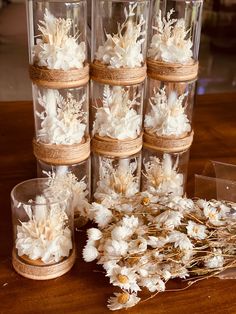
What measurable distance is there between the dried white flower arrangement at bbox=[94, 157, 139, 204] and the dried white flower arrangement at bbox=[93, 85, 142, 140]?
0.07 m

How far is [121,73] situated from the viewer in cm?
95

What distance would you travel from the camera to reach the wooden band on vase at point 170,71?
999 mm

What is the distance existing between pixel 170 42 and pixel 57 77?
0.85ft

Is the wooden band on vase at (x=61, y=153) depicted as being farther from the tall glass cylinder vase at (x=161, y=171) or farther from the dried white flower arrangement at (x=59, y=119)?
the tall glass cylinder vase at (x=161, y=171)

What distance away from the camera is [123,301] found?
763mm

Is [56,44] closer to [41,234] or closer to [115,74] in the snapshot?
[115,74]

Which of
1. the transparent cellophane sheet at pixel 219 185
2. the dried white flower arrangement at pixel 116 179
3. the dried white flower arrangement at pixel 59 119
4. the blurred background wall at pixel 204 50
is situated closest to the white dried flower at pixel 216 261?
the transparent cellophane sheet at pixel 219 185

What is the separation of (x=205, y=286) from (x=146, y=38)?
510 millimetres

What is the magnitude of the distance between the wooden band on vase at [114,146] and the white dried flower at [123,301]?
1.05 feet

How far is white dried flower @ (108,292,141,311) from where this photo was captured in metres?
0.76

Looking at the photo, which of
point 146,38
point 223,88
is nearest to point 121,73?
point 146,38

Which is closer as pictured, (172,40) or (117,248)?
(117,248)

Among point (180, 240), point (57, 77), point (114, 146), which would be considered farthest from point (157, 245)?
point (57, 77)

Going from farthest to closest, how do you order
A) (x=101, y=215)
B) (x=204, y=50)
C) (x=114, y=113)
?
(x=204, y=50)
(x=114, y=113)
(x=101, y=215)
